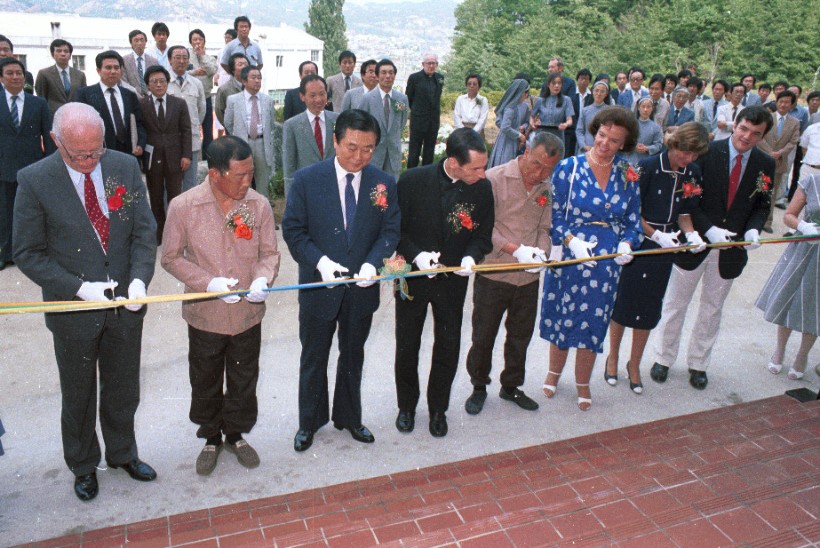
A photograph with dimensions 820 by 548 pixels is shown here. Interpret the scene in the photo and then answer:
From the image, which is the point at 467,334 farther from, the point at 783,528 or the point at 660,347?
the point at 783,528

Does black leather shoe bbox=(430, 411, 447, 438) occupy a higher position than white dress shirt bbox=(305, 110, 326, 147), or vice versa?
white dress shirt bbox=(305, 110, 326, 147)

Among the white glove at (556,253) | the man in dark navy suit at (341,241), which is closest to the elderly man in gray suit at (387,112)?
the white glove at (556,253)

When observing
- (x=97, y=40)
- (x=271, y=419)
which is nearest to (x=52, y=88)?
A: (x=271, y=419)

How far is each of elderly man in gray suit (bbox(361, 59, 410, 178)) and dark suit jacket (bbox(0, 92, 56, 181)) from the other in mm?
3717

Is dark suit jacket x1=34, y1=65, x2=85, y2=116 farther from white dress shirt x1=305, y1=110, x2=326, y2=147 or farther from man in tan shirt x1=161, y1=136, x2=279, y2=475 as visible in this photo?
man in tan shirt x1=161, y1=136, x2=279, y2=475

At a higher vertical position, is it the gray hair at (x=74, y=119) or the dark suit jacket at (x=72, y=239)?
the gray hair at (x=74, y=119)

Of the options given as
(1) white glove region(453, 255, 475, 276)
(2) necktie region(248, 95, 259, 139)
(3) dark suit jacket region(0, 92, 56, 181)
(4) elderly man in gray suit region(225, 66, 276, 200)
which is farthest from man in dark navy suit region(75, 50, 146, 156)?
(1) white glove region(453, 255, 475, 276)

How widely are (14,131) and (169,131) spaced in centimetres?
161

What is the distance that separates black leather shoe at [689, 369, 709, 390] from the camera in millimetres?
5758

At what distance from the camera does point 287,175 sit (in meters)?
7.38

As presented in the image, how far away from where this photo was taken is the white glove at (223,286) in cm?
377

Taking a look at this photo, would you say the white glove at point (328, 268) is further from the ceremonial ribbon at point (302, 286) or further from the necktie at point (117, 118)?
the necktie at point (117, 118)

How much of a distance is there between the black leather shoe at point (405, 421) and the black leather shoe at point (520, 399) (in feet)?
2.87

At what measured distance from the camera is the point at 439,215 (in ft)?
14.5
